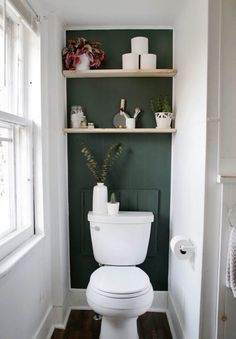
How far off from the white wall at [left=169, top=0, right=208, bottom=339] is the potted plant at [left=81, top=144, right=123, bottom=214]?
48cm

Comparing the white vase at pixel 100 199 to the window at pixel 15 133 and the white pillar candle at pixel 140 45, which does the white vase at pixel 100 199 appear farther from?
the white pillar candle at pixel 140 45

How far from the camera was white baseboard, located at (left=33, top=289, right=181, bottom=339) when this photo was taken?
5.83 ft

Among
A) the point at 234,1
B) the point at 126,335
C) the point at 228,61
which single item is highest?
the point at 234,1

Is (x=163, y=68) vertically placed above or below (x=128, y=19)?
below

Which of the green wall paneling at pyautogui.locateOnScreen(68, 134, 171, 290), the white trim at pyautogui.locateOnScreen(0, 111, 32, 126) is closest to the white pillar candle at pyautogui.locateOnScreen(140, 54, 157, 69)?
the green wall paneling at pyautogui.locateOnScreen(68, 134, 171, 290)

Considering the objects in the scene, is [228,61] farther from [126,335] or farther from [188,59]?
[126,335]

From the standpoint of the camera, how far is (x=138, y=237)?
1.94m

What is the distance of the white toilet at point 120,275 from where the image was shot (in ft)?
5.03

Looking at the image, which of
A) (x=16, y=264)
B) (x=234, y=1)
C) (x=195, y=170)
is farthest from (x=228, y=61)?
(x=16, y=264)

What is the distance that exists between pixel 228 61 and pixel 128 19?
3.26 feet

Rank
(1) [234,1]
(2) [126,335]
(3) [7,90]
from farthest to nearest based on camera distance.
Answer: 1. (2) [126,335]
2. (3) [7,90]
3. (1) [234,1]

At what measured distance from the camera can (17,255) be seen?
1.41 m

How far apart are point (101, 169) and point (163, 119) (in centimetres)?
63

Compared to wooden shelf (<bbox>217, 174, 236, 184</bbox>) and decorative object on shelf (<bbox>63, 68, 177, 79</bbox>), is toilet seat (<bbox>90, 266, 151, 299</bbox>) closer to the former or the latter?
wooden shelf (<bbox>217, 174, 236, 184</bbox>)
